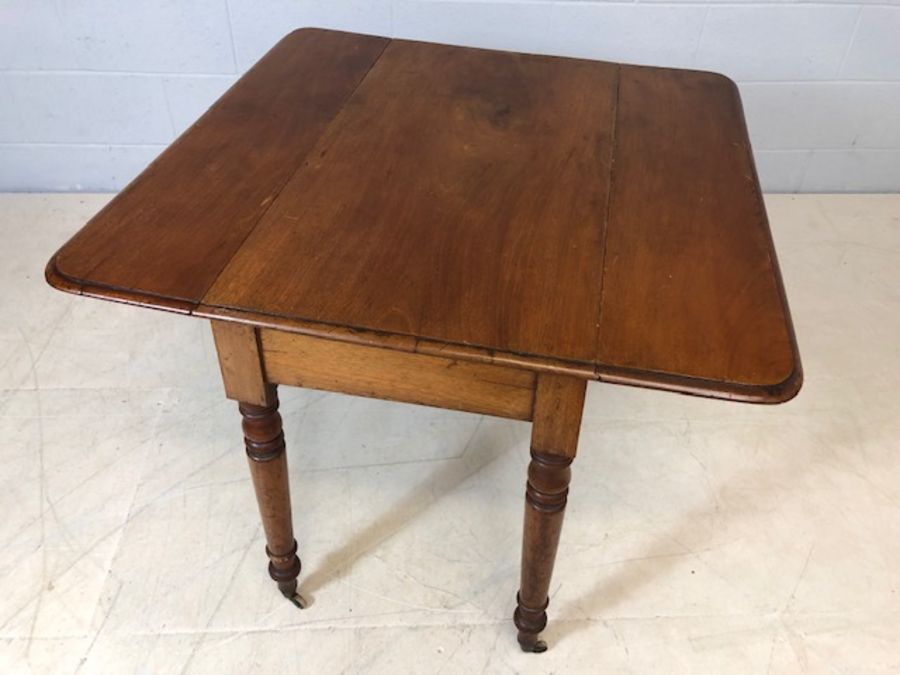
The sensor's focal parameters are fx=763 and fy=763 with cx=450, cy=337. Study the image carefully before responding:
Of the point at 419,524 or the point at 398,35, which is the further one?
the point at 398,35

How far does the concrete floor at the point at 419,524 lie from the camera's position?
121cm

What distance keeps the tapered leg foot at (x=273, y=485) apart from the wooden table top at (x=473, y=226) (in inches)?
8.0

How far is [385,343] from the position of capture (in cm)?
81

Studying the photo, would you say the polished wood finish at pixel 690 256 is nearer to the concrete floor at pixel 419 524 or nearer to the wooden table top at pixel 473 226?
the wooden table top at pixel 473 226

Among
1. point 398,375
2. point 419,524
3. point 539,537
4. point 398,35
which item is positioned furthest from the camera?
point 398,35

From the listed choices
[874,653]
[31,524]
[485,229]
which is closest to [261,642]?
[31,524]

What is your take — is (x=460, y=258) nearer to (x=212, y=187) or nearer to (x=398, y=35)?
(x=212, y=187)

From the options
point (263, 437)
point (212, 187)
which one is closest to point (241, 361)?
point (263, 437)

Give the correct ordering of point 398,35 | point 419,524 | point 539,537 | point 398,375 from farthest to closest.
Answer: point 398,35, point 419,524, point 539,537, point 398,375

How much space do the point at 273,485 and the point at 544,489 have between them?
15.6 inches

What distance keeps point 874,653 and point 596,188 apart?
86cm

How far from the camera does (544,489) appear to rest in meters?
0.97

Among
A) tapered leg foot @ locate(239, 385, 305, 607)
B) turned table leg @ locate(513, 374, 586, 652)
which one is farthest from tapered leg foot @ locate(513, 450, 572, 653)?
tapered leg foot @ locate(239, 385, 305, 607)

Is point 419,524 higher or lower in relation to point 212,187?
lower
